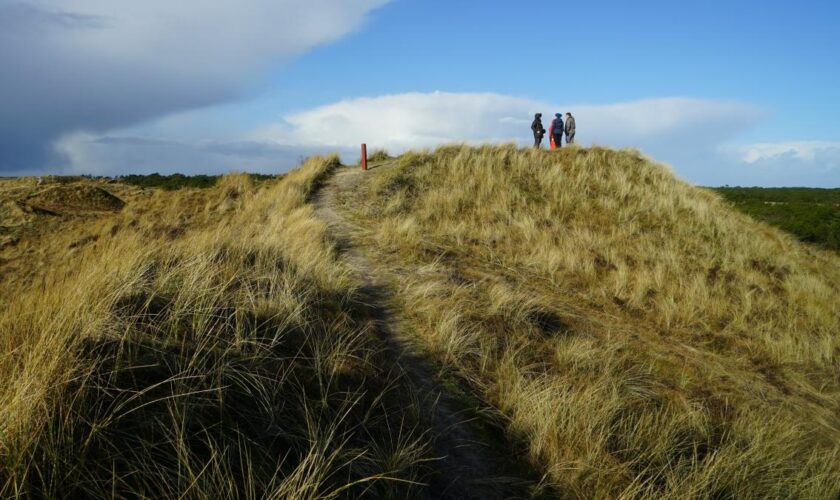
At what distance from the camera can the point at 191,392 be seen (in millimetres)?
2621

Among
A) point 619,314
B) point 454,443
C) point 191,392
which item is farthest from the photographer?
point 619,314

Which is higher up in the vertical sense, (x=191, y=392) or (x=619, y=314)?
(x=191, y=392)

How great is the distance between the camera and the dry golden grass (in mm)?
3826

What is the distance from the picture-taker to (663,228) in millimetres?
13547

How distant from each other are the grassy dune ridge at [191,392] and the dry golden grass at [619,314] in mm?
1411

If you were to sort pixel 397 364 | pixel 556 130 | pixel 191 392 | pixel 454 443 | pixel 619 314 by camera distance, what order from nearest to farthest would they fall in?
pixel 191 392 < pixel 454 443 < pixel 397 364 < pixel 619 314 < pixel 556 130

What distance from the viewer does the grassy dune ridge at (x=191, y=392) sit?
2.21m

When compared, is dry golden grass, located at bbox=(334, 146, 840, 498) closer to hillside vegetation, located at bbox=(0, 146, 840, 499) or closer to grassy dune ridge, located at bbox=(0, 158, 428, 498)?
hillside vegetation, located at bbox=(0, 146, 840, 499)

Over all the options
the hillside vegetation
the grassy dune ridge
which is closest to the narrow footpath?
the hillside vegetation

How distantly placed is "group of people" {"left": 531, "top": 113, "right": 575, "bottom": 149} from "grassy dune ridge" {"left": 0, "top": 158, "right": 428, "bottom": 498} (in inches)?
637

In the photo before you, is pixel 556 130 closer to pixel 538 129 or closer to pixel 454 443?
pixel 538 129

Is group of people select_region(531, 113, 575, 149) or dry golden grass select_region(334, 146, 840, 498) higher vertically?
group of people select_region(531, 113, 575, 149)

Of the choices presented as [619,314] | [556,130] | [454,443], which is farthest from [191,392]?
[556,130]

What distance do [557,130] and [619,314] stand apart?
38.6 feet
